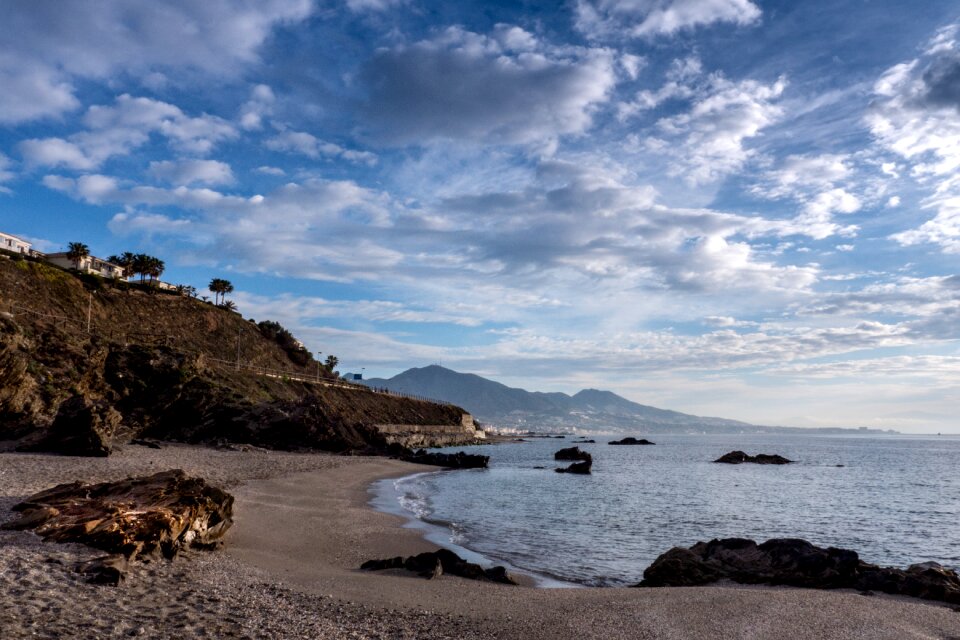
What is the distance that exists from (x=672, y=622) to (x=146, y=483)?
48.1ft

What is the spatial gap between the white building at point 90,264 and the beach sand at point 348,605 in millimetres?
110361

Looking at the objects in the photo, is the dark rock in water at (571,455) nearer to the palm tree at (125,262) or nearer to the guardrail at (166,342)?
the guardrail at (166,342)

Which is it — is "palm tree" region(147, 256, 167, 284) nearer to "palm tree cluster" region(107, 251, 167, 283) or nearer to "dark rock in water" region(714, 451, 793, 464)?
"palm tree cluster" region(107, 251, 167, 283)

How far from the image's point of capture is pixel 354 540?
2106 cm

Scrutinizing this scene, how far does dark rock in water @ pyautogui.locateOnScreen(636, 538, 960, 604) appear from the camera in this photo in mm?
15367

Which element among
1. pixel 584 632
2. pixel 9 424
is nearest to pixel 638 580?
pixel 584 632

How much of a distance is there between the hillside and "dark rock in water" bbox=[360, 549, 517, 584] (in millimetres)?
25922

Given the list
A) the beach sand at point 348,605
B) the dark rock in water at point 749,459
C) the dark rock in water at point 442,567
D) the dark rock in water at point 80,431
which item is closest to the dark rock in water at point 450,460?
the dark rock in water at point 80,431

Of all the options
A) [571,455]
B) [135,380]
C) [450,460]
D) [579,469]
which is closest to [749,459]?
[571,455]

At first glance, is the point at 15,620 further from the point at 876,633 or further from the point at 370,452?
the point at 370,452

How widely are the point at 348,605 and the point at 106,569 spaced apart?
15.6ft

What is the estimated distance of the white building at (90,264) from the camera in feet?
361

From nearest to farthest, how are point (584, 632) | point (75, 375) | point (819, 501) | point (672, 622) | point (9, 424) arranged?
point (584, 632), point (672, 622), point (9, 424), point (819, 501), point (75, 375)

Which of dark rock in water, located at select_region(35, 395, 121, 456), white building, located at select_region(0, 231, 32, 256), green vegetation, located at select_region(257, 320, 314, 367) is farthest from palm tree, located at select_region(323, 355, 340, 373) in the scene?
dark rock in water, located at select_region(35, 395, 121, 456)
